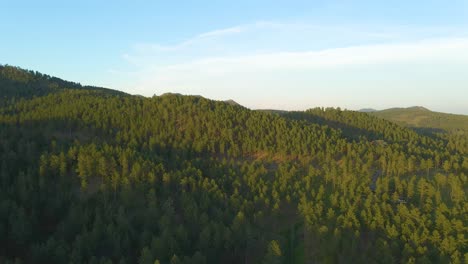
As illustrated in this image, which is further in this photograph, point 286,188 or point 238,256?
point 286,188

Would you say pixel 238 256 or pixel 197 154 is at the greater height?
pixel 197 154

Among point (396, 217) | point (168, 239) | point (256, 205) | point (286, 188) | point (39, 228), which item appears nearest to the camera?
point (168, 239)

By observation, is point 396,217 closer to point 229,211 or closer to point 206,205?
point 229,211

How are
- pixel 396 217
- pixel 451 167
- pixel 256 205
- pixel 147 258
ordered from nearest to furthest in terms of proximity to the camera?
1. pixel 147 258
2. pixel 396 217
3. pixel 256 205
4. pixel 451 167

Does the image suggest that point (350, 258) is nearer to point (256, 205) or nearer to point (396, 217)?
point (396, 217)

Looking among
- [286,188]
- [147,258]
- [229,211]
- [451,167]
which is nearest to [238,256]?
[229,211]

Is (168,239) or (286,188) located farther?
(286,188)

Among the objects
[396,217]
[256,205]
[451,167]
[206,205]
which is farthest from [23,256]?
[451,167]

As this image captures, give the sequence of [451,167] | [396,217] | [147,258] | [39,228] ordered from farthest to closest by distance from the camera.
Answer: [451,167] < [396,217] < [39,228] < [147,258]

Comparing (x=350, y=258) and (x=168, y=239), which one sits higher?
(x=168, y=239)
